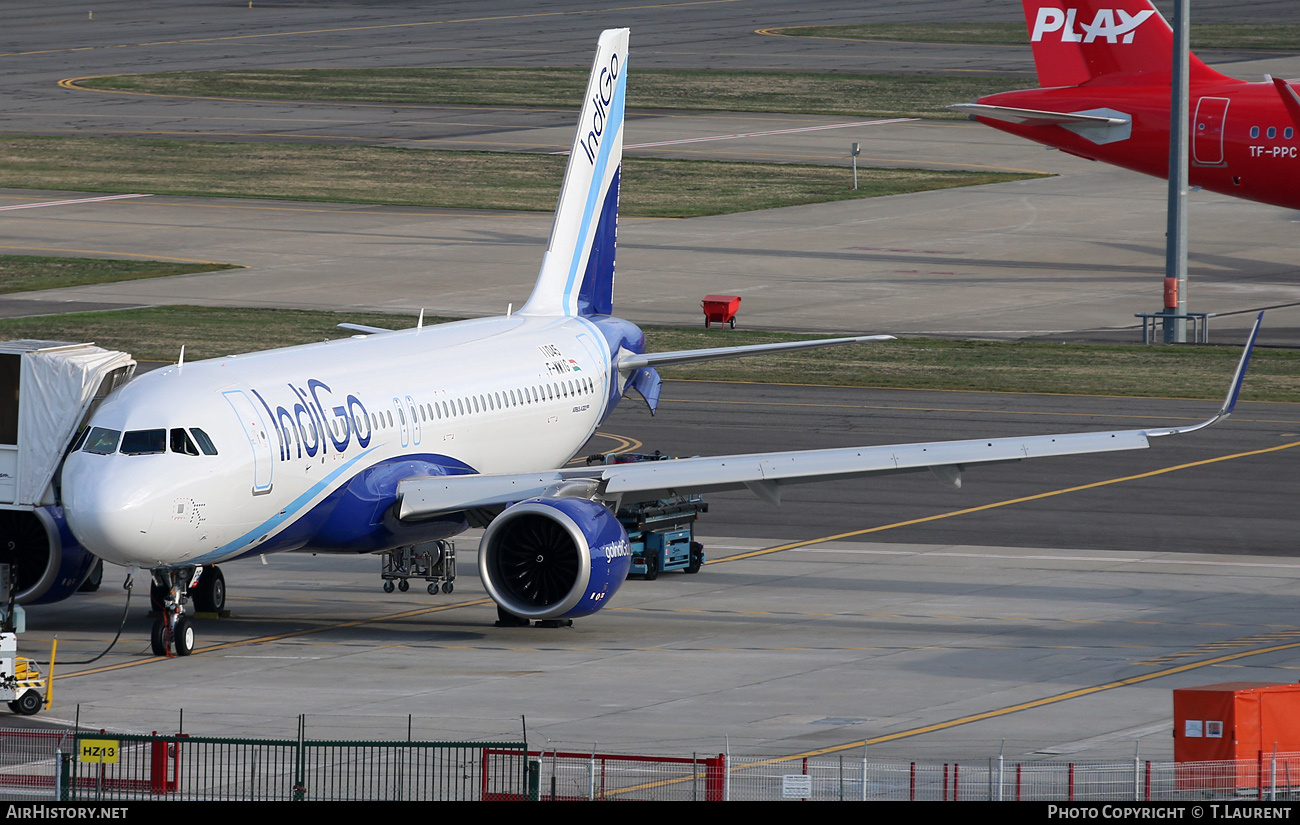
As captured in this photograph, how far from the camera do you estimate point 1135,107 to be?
75812 millimetres

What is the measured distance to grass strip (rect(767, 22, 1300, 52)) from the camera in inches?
5733

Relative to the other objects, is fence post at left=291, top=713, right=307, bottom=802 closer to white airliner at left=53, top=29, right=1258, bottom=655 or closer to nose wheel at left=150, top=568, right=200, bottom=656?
white airliner at left=53, top=29, right=1258, bottom=655

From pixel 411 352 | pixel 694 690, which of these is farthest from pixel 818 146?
pixel 694 690

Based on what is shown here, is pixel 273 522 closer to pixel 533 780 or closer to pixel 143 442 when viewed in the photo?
pixel 143 442

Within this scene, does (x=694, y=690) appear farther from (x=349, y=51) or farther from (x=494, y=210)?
(x=349, y=51)

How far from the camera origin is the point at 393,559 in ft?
128

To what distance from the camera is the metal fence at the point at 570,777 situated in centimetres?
2419

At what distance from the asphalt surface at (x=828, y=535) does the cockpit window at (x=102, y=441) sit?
3.40 meters

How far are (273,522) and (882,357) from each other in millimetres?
34735

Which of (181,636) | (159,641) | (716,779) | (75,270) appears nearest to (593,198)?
(181,636)

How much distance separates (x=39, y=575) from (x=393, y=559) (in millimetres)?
6327

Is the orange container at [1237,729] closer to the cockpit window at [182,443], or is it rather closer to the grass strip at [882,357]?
the cockpit window at [182,443]


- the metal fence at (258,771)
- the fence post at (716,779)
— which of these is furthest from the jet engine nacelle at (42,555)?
the fence post at (716,779)

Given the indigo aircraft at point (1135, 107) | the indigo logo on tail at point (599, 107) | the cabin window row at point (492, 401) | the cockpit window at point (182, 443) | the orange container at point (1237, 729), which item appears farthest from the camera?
the indigo aircraft at point (1135, 107)
